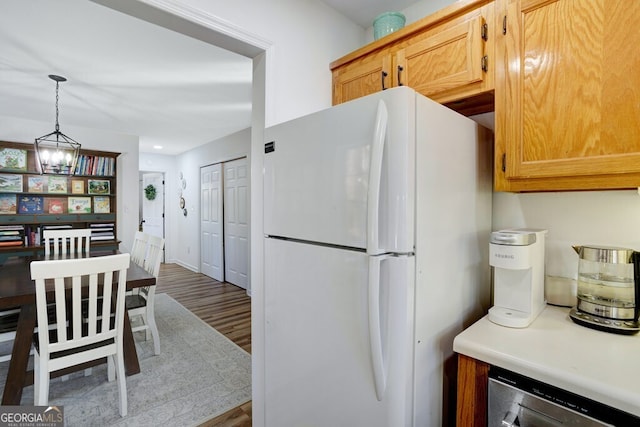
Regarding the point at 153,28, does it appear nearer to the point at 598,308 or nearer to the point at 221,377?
the point at 221,377

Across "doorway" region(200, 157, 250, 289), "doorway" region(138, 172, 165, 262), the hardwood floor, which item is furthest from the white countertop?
"doorway" region(138, 172, 165, 262)

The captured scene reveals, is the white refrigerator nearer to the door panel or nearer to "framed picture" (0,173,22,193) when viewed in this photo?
"framed picture" (0,173,22,193)

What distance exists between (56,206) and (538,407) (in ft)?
18.2

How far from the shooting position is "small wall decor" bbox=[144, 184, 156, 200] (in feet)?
23.4

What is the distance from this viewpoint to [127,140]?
4836 mm

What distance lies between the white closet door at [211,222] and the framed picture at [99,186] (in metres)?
1.57

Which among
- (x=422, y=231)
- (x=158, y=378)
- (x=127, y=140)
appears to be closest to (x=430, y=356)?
(x=422, y=231)

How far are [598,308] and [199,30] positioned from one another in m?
1.97

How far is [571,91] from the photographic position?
1029 mm

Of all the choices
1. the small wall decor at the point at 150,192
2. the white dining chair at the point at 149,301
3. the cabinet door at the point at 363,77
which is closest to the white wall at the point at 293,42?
the cabinet door at the point at 363,77

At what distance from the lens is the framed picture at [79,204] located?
4316mm

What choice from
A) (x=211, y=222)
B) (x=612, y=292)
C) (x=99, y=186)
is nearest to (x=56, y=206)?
(x=99, y=186)

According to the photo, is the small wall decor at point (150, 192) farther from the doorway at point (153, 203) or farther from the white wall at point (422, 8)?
the white wall at point (422, 8)

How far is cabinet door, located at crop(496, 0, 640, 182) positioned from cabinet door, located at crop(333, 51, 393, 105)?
1.79ft
